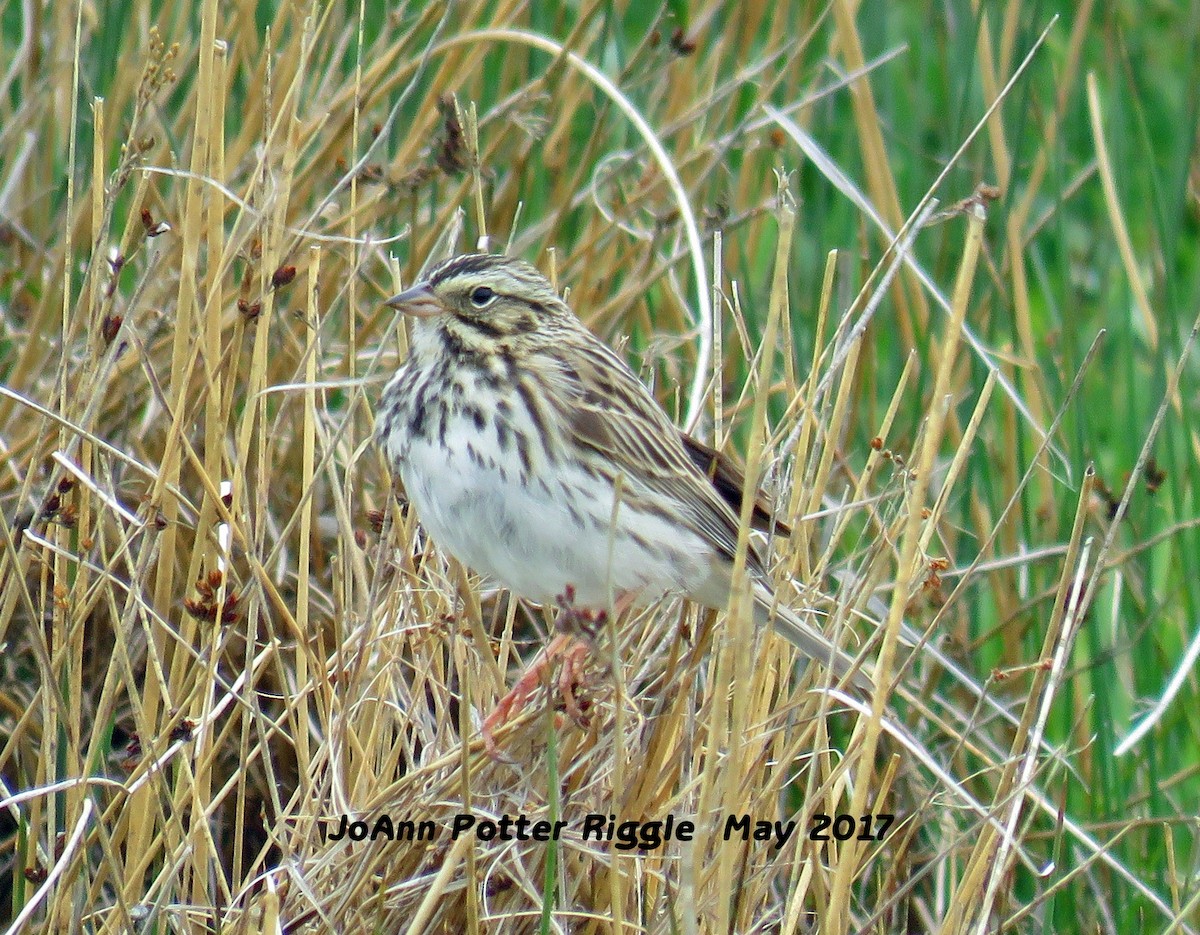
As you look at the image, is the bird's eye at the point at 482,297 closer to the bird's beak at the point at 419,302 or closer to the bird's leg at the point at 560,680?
the bird's beak at the point at 419,302

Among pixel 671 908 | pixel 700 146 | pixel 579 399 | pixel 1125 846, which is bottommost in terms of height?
pixel 1125 846

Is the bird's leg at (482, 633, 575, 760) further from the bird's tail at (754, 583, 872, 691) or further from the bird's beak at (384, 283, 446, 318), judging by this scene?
the bird's beak at (384, 283, 446, 318)

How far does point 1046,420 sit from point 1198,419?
370 mm

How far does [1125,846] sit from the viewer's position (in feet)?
12.7

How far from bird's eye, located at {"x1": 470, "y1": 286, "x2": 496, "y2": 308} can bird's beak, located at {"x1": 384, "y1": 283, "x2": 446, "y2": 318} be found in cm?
8

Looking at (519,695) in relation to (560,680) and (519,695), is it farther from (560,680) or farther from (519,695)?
(560,680)

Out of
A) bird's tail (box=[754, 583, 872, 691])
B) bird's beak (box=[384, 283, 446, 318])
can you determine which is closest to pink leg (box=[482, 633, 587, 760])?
bird's tail (box=[754, 583, 872, 691])

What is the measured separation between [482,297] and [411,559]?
530mm

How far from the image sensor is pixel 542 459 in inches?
131

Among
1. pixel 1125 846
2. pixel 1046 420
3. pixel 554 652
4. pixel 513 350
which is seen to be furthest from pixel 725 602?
pixel 1046 420

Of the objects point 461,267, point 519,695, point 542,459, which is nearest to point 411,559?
point 542,459

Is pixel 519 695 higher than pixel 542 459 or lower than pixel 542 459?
lower

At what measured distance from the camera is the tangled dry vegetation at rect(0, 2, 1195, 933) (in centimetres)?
282

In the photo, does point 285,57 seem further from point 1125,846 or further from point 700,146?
point 1125,846
